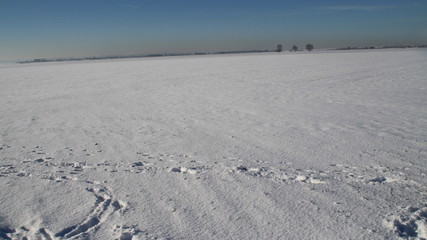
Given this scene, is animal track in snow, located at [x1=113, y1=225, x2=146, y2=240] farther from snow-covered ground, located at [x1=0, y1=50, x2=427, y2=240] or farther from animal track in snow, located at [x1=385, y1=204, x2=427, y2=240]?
animal track in snow, located at [x1=385, y1=204, x2=427, y2=240]

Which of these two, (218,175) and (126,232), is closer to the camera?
(126,232)

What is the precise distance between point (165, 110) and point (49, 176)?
3848 millimetres

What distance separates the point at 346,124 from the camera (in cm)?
522

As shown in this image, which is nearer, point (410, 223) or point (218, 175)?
point (410, 223)

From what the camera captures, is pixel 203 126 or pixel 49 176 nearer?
pixel 49 176

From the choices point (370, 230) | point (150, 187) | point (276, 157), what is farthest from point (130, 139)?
point (370, 230)

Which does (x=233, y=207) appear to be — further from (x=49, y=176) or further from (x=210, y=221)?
(x=49, y=176)

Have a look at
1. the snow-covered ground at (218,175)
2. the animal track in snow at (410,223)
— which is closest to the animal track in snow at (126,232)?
the snow-covered ground at (218,175)

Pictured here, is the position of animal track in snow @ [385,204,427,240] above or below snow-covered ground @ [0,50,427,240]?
below

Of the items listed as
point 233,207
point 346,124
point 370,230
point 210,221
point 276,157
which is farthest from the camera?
point 346,124

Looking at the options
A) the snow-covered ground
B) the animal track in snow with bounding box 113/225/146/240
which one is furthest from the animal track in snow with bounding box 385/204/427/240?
the animal track in snow with bounding box 113/225/146/240

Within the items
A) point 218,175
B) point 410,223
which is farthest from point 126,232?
point 410,223

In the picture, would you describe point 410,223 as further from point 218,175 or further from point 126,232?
point 126,232

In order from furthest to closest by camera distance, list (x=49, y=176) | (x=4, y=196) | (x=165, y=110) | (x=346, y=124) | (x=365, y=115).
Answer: (x=165, y=110), (x=365, y=115), (x=346, y=124), (x=49, y=176), (x=4, y=196)
